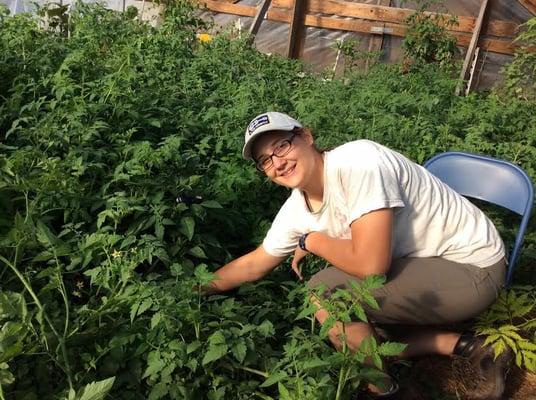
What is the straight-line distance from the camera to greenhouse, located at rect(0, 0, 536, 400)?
204cm

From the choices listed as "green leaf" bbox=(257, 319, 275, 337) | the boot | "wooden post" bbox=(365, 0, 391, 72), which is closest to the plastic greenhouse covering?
"wooden post" bbox=(365, 0, 391, 72)

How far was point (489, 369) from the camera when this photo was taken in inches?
105

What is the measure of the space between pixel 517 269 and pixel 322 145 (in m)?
1.47

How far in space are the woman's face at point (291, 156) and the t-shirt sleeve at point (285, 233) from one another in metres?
0.25

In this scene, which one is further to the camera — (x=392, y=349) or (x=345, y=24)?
(x=345, y=24)

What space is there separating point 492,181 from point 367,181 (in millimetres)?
1089

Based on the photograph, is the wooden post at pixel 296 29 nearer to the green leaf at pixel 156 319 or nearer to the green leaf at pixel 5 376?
the green leaf at pixel 156 319

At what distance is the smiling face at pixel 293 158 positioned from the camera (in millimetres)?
2286

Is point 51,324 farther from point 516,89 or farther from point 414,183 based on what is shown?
point 516,89

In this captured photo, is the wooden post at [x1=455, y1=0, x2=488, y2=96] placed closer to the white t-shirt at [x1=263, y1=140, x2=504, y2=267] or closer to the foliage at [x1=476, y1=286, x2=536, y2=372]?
the foliage at [x1=476, y1=286, x2=536, y2=372]

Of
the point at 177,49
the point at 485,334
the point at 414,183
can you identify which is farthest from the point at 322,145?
the point at 177,49

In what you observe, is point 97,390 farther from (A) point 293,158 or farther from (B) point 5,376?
A: (A) point 293,158

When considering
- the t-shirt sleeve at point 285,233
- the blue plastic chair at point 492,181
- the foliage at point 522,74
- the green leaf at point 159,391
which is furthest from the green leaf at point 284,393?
the foliage at point 522,74

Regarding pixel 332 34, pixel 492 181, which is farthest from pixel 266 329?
pixel 332 34
